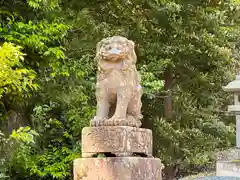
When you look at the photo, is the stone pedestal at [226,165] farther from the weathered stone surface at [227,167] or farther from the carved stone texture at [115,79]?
the carved stone texture at [115,79]

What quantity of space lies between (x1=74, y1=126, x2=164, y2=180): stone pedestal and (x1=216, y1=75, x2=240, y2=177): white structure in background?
7.81 m

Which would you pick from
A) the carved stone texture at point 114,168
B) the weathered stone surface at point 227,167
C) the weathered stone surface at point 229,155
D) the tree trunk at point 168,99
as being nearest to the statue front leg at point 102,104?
the carved stone texture at point 114,168

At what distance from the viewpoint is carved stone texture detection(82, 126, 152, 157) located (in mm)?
4445

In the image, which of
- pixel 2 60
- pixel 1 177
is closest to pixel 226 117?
pixel 1 177

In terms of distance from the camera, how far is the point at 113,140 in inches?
175

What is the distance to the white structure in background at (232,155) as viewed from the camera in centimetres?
1212

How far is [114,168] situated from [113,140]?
254 millimetres

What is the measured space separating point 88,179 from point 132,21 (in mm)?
6099

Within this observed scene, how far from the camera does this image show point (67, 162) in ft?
24.2

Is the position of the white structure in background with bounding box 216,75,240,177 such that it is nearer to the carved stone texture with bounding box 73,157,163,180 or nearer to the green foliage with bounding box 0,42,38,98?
the green foliage with bounding box 0,42,38,98

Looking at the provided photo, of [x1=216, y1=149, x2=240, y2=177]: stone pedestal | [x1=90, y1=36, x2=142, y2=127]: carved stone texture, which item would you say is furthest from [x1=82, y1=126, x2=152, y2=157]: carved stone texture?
[x1=216, y1=149, x2=240, y2=177]: stone pedestal

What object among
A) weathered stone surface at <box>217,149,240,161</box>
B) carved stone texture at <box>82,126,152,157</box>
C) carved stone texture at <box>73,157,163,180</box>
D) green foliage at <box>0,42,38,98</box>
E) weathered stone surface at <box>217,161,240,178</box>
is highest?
green foliage at <box>0,42,38,98</box>

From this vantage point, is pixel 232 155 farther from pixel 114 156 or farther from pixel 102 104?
pixel 114 156

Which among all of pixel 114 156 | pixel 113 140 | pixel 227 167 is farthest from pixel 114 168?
pixel 227 167
